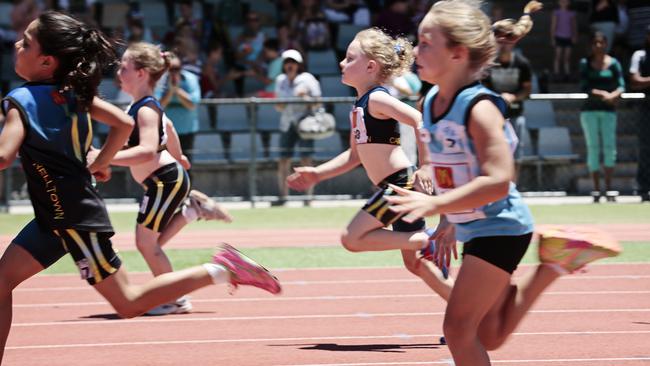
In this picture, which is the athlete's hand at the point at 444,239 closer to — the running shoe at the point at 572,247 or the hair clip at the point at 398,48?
the running shoe at the point at 572,247

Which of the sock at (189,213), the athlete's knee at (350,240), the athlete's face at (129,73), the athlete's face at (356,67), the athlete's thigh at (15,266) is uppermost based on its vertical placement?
the athlete's face at (356,67)

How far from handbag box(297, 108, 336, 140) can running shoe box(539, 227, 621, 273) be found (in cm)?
1142

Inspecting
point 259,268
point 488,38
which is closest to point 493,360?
point 259,268

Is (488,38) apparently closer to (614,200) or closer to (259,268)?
(259,268)

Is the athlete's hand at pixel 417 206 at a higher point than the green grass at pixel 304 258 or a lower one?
higher

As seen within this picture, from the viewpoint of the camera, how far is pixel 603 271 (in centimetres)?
1052

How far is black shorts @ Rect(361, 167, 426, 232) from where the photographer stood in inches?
283

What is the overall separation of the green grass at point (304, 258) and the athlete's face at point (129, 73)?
2956 millimetres

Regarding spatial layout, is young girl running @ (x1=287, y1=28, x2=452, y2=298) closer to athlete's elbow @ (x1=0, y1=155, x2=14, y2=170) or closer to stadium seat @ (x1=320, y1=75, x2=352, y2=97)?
athlete's elbow @ (x1=0, y1=155, x2=14, y2=170)

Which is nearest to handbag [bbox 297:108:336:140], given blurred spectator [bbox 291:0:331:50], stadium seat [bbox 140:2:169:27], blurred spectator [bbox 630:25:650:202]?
blurred spectator [bbox 291:0:331:50]

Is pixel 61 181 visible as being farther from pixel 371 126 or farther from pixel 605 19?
pixel 605 19

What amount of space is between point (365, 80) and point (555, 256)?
8.71ft

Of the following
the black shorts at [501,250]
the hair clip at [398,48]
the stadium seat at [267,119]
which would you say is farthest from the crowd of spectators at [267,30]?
the black shorts at [501,250]

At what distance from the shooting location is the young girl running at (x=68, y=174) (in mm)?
5387
